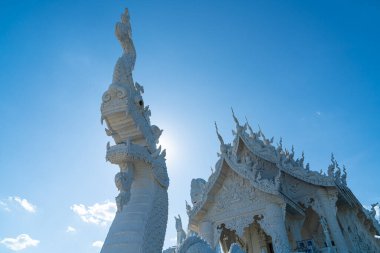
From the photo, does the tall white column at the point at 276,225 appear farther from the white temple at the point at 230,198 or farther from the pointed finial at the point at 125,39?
the pointed finial at the point at 125,39

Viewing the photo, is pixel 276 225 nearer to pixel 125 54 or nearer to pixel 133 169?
pixel 133 169

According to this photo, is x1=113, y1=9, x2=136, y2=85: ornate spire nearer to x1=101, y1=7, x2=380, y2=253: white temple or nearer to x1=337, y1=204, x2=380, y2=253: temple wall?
x1=101, y1=7, x2=380, y2=253: white temple

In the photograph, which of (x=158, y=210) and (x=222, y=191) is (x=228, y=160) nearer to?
(x=222, y=191)

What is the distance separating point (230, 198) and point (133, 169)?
24.9 feet

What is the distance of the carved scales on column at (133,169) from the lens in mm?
3498

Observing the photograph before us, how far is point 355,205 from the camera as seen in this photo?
12.9 meters

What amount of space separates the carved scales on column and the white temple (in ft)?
0.04

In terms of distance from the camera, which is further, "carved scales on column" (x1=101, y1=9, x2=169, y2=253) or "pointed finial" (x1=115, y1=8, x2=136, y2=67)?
"pointed finial" (x1=115, y1=8, x2=136, y2=67)

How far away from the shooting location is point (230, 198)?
11.1m

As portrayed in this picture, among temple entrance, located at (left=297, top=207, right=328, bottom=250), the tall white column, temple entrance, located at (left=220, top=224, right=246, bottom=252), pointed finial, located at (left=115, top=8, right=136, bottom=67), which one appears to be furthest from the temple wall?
pointed finial, located at (left=115, top=8, right=136, bottom=67)

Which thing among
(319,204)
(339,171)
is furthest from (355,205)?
(319,204)

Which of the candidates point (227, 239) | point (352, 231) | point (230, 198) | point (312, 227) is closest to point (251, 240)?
point (227, 239)

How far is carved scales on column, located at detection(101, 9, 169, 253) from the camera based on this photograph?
11.5 feet

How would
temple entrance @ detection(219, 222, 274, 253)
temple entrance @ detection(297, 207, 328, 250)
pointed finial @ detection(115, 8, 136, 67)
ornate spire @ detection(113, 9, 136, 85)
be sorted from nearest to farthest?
ornate spire @ detection(113, 9, 136, 85) → pointed finial @ detection(115, 8, 136, 67) → temple entrance @ detection(219, 222, 274, 253) → temple entrance @ detection(297, 207, 328, 250)
